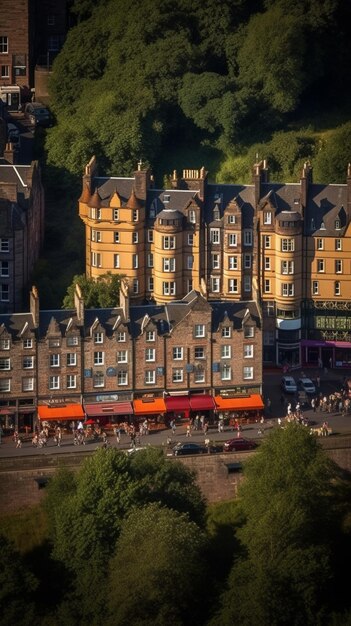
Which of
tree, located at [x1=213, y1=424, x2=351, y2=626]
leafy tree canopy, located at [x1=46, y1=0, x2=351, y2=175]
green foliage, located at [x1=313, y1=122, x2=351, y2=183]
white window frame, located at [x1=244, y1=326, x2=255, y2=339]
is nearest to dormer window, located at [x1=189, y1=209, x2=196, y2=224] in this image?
white window frame, located at [x1=244, y1=326, x2=255, y2=339]

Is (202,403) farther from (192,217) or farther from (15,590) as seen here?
(15,590)

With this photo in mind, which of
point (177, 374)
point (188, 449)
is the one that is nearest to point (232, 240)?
point (177, 374)

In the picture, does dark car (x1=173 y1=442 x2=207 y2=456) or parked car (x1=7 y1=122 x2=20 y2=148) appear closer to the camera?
dark car (x1=173 y1=442 x2=207 y2=456)

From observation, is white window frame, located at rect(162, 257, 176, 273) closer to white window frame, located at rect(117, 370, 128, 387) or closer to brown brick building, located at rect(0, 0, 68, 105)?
white window frame, located at rect(117, 370, 128, 387)

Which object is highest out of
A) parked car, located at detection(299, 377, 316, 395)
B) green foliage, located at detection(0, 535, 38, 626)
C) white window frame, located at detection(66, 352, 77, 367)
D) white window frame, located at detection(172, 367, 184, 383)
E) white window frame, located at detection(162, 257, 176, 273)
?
white window frame, located at detection(162, 257, 176, 273)

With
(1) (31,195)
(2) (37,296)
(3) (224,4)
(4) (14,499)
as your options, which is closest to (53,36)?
(3) (224,4)

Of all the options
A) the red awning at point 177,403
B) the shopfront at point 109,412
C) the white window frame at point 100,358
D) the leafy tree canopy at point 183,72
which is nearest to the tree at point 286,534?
the red awning at point 177,403

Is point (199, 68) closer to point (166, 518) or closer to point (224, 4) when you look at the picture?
point (224, 4)
